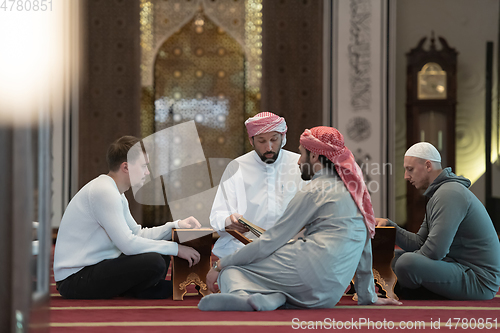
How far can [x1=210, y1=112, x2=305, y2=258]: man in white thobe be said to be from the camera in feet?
9.05

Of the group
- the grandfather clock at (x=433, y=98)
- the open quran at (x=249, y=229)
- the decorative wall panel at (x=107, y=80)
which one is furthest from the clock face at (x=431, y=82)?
the open quran at (x=249, y=229)

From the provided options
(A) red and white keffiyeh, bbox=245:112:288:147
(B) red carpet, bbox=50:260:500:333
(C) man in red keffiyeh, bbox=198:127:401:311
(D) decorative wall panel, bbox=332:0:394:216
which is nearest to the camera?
(B) red carpet, bbox=50:260:500:333

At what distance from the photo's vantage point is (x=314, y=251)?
1.99 m

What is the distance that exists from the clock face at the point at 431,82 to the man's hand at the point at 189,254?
3.98 m

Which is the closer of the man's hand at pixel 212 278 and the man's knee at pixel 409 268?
the man's hand at pixel 212 278

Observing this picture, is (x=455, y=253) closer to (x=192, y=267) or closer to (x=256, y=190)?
(x=256, y=190)

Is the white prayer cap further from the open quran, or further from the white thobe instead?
the open quran

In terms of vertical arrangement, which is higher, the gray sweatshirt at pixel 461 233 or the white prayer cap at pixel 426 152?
the white prayer cap at pixel 426 152

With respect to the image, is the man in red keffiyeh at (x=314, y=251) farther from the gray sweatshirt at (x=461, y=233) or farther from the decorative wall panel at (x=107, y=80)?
the decorative wall panel at (x=107, y=80)

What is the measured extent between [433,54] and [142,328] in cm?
491

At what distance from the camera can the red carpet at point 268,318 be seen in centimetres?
168

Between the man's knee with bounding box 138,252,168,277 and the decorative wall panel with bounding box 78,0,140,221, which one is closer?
the man's knee with bounding box 138,252,168,277

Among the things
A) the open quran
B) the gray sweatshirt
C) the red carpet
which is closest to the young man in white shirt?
the red carpet

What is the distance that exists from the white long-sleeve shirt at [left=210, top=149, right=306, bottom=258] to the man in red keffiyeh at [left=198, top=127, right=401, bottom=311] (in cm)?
69
